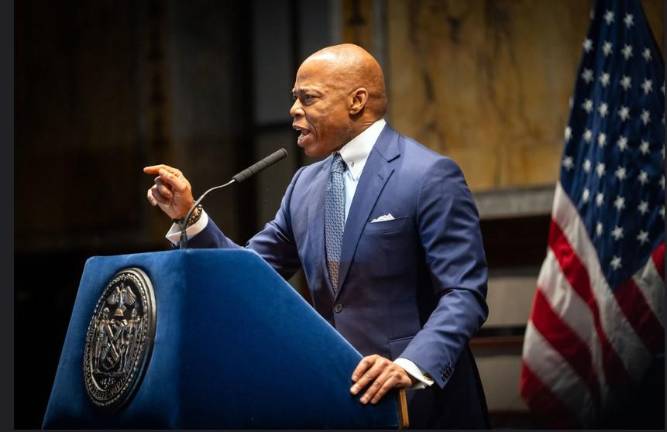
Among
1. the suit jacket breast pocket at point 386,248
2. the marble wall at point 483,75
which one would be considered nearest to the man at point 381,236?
the suit jacket breast pocket at point 386,248

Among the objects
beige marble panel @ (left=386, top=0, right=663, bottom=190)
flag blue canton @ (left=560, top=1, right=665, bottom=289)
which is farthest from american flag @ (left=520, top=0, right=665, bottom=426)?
beige marble panel @ (left=386, top=0, right=663, bottom=190)

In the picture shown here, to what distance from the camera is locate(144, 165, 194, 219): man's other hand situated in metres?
2.30

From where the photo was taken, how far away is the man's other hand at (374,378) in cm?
204

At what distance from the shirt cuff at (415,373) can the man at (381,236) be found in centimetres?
2

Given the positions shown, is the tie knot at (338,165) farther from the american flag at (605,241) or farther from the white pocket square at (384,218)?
the american flag at (605,241)

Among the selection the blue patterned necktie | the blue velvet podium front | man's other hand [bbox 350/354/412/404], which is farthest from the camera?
the blue patterned necktie

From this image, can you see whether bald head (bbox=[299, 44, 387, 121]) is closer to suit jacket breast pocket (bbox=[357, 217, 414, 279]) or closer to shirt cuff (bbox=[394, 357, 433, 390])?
suit jacket breast pocket (bbox=[357, 217, 414, 279])

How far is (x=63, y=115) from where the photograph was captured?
22.0ft

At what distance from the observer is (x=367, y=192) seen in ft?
7.97

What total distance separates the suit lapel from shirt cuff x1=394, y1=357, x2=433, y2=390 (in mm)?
305

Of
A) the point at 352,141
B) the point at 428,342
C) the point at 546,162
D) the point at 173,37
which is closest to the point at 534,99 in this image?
the point at 546,162

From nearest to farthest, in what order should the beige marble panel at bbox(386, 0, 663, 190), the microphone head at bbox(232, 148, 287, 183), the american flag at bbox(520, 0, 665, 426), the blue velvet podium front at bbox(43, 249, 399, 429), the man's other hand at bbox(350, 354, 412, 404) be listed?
the blue velvet podium front at bbox(43, 249, 399, 429)
the man's other hand at bbox(350, 354, 412, 404)
the microphone head at bbox(232, 148, 287, 183)
the american flag at bbox(520, 0, 665, 426)
the beige marble panel at bbox(386, 0, 663, 190)

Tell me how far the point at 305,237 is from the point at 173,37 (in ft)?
13.4

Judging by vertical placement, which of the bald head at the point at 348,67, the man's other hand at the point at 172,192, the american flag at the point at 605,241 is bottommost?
the american flag at the point at 605,241
